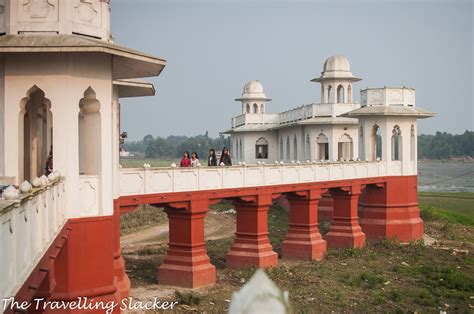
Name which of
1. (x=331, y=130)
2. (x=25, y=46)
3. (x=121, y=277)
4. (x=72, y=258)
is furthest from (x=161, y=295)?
(x=331, y=130)

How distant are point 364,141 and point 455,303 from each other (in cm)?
1303

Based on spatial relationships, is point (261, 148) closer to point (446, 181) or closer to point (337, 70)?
point (337, 70)

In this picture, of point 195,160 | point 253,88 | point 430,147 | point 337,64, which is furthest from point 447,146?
point 195,160

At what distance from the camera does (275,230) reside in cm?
3048

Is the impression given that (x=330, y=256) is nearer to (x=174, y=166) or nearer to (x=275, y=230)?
(x=275, y=230)

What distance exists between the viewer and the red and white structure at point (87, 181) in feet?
28.3

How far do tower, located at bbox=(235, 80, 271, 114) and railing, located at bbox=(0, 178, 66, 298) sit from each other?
36.4m

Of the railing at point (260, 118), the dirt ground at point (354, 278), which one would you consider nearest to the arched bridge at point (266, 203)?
the dirt ground at point (354, 278)

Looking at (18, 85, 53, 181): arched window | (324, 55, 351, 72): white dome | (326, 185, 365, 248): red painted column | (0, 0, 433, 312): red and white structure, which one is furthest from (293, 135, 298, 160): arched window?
(18, 85, 53, 181): arched window

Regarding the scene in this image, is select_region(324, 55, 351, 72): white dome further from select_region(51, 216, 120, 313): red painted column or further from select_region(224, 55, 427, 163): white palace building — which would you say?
select_region(51, 216, 120, 313): red painted column

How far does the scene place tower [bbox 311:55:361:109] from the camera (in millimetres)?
35750

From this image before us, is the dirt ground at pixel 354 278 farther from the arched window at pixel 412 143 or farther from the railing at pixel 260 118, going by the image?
the railing at pixel 260 118

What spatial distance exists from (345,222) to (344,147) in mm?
9822

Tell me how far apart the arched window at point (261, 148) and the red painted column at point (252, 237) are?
21756 mm
